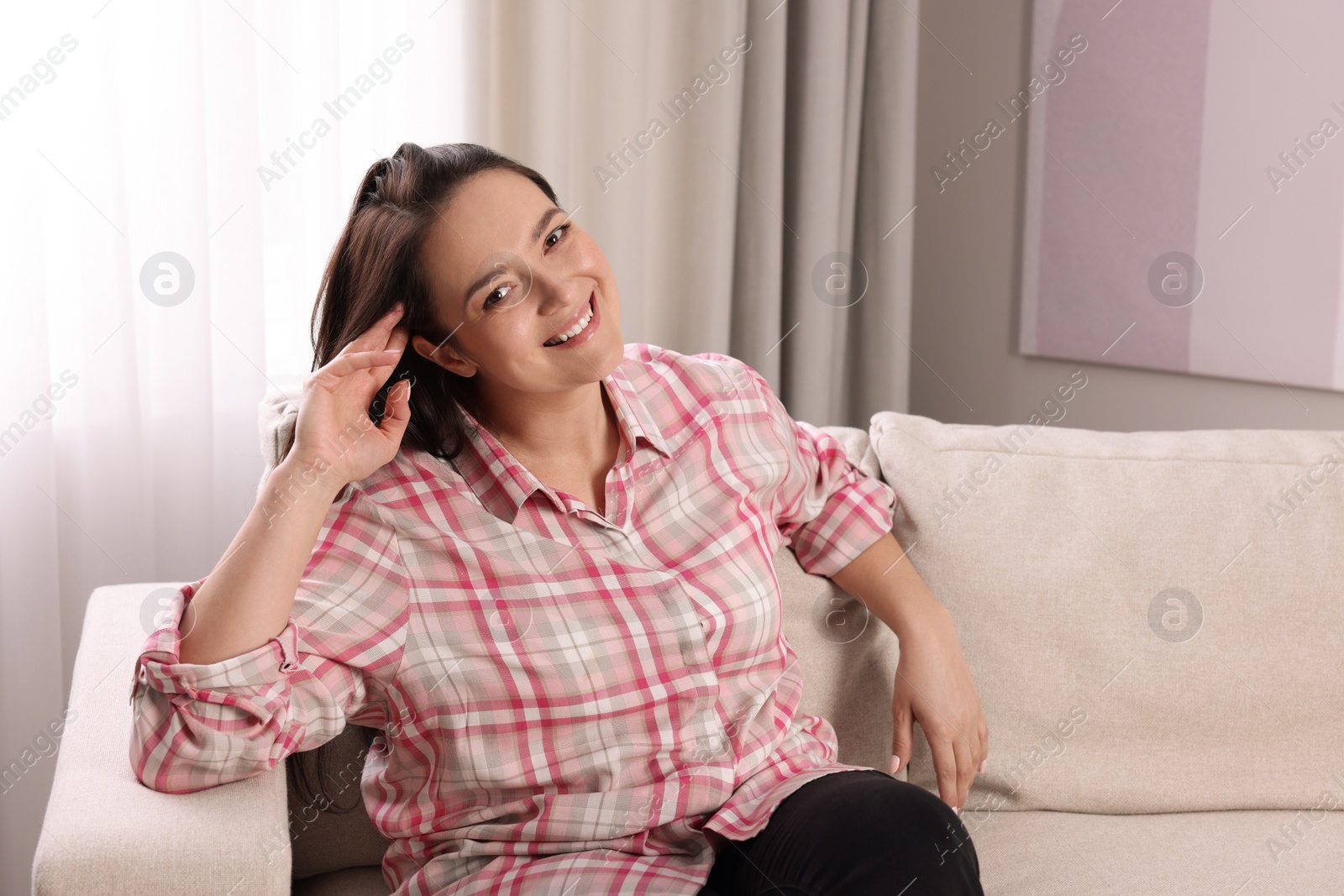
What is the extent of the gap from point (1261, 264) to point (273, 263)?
172 cm

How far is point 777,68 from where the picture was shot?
7.61 ft

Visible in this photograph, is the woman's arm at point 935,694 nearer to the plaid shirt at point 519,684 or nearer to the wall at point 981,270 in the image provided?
the plaid shirt at point 519,684

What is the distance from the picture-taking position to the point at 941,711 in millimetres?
1317

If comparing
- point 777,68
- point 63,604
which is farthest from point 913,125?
point 63,604

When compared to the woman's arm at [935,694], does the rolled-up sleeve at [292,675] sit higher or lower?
higher

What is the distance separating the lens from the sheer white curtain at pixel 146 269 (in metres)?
1.63

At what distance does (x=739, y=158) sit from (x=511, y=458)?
1377 millimetres

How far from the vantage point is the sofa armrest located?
2.97 feet

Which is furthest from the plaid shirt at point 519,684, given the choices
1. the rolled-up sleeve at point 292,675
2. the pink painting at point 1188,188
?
the pink painting at point 1188,188

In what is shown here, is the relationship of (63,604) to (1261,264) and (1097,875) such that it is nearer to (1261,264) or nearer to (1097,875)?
(1097,875)

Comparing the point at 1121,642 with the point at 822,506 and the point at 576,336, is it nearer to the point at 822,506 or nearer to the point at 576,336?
the point at 822,506

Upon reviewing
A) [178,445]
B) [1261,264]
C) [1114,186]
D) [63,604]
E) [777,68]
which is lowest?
[63,604]

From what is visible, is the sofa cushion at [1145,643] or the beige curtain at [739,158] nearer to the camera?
the sofa cushion at [1145,643]

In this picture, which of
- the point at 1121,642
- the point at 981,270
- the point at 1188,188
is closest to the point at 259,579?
the point at 1121,642
